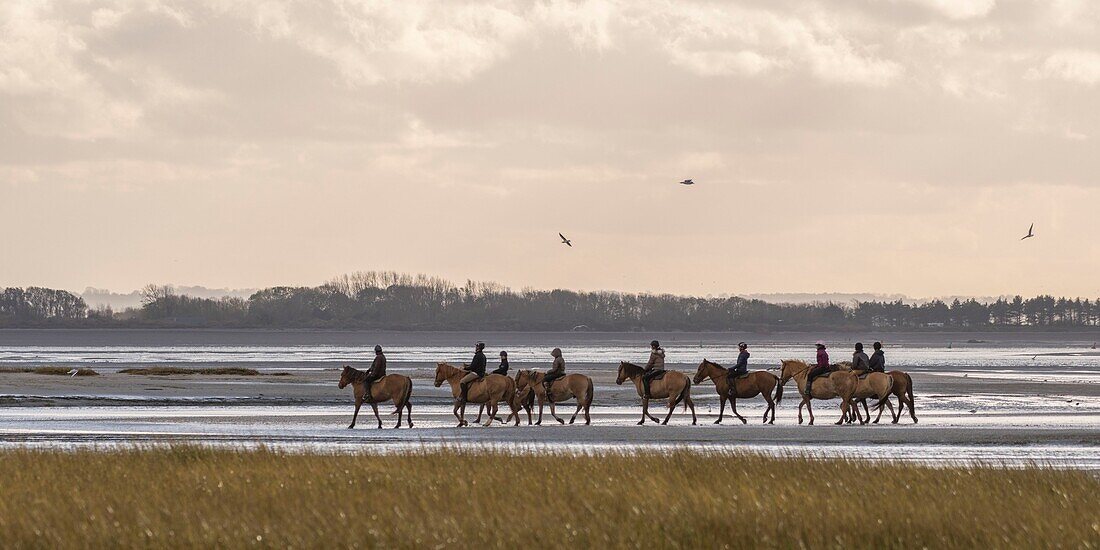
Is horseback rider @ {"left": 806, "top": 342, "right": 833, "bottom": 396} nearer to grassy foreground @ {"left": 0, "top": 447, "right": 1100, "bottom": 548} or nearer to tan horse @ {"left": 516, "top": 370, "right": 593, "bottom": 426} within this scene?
tan horse @ {"left": 516, "top": 370, "right": 593, "bottom": 426}

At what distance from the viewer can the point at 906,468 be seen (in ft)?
60.0

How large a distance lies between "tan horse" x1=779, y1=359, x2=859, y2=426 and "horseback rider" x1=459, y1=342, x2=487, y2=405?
7.37 metres

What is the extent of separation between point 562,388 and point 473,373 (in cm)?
213

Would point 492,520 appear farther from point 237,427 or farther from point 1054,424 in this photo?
point 1054,424

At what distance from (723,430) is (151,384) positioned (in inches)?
1130

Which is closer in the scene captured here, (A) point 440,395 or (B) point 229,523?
(B) point 229,523

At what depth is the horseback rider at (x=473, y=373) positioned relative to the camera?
32500 millimetres

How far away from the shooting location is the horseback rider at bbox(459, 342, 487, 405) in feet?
107

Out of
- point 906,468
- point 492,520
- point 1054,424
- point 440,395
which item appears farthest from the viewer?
point 440,395

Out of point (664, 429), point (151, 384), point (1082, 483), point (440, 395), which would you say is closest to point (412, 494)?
→ point (1082, 483)

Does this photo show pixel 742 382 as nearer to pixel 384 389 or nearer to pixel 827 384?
pixel 827 384

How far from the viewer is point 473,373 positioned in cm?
3312

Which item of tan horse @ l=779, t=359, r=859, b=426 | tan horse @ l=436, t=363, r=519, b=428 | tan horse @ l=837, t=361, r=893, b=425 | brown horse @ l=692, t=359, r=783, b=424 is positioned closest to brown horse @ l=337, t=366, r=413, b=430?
tan horse @ l=436, t=363, r=519, b=428

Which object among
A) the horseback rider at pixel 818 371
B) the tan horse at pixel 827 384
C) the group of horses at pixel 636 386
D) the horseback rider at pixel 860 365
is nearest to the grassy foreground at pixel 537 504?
the group of horses at pixel 636 386
